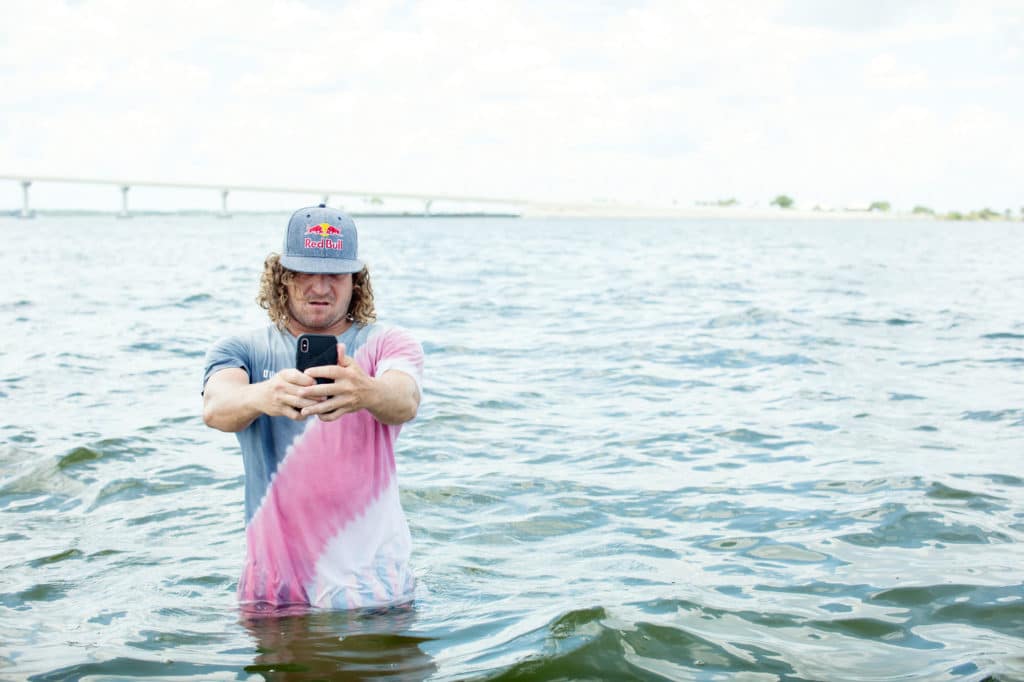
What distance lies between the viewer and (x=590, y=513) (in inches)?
319

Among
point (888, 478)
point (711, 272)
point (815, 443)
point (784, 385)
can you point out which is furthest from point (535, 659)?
point (711, 272)

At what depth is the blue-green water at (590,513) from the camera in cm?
Result: 527

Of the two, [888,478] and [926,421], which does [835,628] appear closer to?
[888,478]

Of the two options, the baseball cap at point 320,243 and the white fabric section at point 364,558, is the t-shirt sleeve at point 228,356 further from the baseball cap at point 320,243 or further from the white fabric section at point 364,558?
the white fabric section at point 364,558

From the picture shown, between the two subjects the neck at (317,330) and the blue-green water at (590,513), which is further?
the blue-green water at (590,513)

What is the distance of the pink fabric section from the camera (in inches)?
179

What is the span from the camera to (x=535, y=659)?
Result: 5.18m

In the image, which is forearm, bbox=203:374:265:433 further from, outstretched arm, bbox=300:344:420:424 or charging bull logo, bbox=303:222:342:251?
charging bull logo, bbox=303:222:342:251

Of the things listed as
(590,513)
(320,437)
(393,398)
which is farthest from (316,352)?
→ (590,513)

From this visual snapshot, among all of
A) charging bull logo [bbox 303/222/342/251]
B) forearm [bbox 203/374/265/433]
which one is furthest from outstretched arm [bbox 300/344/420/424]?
charging bull logo [bbox 303/222/342/251]

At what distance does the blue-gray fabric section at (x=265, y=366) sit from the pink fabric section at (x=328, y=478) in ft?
0.14

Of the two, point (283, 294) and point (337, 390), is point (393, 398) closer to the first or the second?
point (337, 390)

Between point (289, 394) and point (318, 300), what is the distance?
0.75m

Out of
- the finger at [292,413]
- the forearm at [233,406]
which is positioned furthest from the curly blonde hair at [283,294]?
the finger at [292,413]
